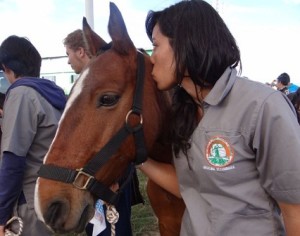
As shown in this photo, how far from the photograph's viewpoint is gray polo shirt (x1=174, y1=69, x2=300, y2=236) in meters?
1.39

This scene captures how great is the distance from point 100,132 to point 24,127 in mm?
915

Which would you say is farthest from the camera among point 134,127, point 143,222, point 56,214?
point 143,222

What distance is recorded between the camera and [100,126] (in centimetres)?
172

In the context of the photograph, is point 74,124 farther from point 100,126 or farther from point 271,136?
point 271,136

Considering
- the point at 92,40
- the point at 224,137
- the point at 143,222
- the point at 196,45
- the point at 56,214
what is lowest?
the point at 143,222

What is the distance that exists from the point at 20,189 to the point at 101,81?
3.84 ft

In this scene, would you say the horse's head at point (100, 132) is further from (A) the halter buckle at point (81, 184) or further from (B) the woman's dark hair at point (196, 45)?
(B) the woman's dark hair at point (196, 45)

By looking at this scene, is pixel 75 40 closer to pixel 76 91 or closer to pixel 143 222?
pixel 76 91

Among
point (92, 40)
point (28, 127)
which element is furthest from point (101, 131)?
point (28, 127)

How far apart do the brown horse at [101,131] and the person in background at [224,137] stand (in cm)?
18

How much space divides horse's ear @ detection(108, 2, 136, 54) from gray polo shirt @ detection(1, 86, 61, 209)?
876mm

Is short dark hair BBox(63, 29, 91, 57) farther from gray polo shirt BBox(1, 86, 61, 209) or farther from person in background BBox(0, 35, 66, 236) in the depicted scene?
gray polo shirt BBox(1, 86, 61, 209)

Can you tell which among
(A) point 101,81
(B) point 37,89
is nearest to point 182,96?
(A) point 101,81

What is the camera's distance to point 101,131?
1726 mm
